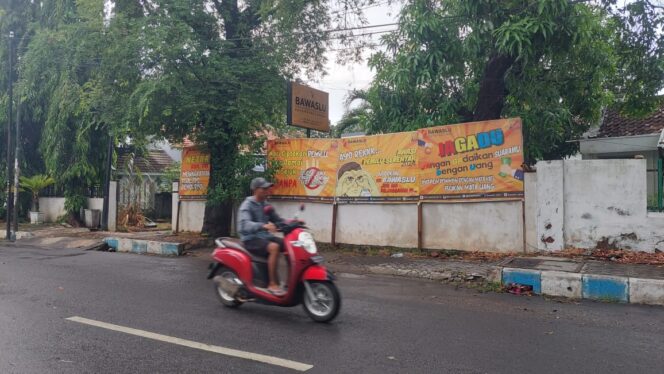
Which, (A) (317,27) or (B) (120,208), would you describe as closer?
(A) (317,27)

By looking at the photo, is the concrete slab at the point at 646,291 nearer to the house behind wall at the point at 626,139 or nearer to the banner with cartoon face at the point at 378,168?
the banner with cartoon face at the point at 378,168

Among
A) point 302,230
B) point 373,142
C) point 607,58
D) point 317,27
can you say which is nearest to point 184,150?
point 317,27

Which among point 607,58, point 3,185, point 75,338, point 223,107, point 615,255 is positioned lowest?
point 75,338

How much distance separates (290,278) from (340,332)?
846mm

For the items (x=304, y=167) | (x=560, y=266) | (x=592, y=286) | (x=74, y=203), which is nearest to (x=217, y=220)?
(x=304, y=167)

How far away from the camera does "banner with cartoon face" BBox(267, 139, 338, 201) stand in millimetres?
12102

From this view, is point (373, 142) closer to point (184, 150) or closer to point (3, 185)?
point (184, 150)

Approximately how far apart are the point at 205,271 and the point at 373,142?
14.8ft

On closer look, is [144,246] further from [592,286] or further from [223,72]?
[592,286]

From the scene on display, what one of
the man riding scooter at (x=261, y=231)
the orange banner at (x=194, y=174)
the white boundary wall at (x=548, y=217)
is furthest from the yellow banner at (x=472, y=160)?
the orange banner at (x=194, y=174)

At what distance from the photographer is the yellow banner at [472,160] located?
9.83 metres

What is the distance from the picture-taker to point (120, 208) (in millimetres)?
18578

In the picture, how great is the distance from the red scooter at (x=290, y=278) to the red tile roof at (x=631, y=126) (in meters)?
14.9

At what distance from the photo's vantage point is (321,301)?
566 centimetres
